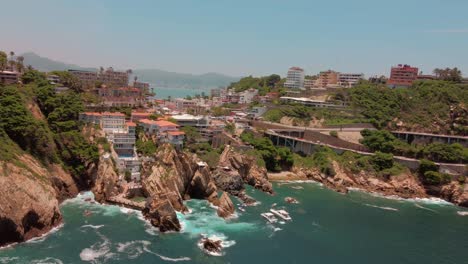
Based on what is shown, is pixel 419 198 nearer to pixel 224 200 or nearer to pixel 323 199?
pixel 323 199

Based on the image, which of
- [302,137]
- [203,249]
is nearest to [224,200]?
[203,249]

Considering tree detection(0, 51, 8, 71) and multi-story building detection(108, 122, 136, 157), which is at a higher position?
tree detection(0, 51, 8, 71)

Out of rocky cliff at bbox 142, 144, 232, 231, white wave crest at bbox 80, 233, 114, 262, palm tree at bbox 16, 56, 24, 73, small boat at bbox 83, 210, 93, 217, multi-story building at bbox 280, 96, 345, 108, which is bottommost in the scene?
white wave crest at bbox 80, 233, 114, 262

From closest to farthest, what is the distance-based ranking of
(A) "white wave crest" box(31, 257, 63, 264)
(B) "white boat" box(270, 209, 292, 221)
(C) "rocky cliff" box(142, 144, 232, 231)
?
(A) "white wave crest" box(31, 257, 63, 264), (C) "rocky cliff" box(142, 144, 232, 231), (B) "white boat" box(270, 209, 292, 221)

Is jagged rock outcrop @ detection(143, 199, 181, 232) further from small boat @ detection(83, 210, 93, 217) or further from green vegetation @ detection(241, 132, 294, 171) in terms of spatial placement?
green vegetation @ detection(241, 132, 294, 171)

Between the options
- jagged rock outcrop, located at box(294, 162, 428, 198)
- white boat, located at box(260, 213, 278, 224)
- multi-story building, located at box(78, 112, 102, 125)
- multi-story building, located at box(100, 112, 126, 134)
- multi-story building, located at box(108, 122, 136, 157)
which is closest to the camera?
white boat, located at box(260, 213, 278, 224)

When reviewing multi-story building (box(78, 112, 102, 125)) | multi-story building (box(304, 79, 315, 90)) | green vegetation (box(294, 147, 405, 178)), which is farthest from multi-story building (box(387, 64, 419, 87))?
multi-story building (box(78, 112, 102, 125))
